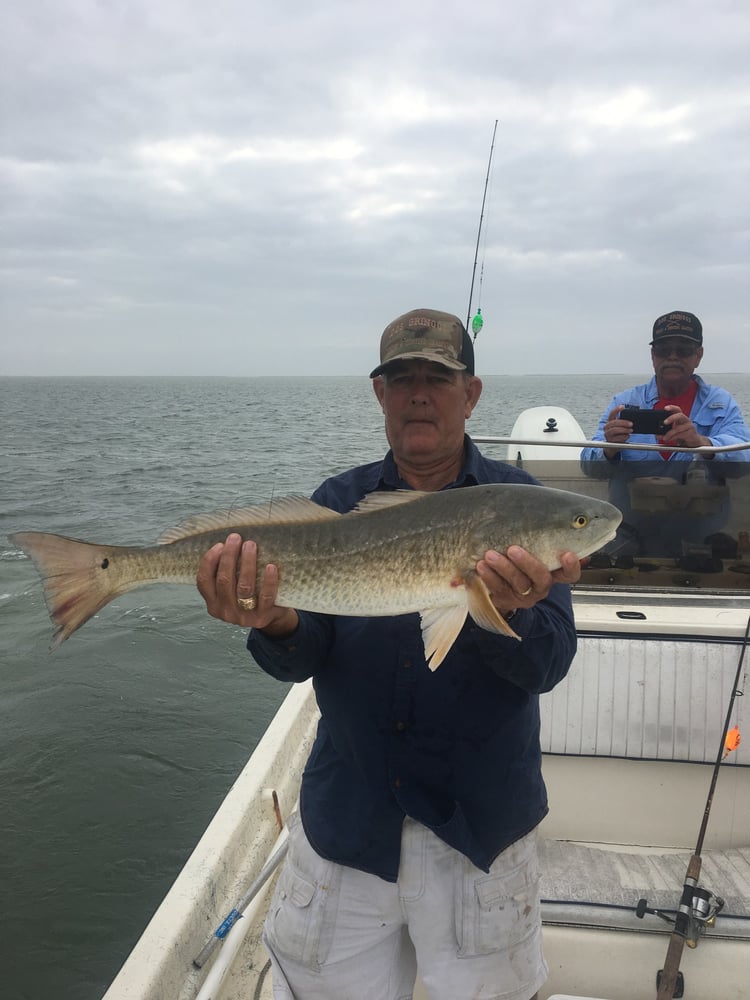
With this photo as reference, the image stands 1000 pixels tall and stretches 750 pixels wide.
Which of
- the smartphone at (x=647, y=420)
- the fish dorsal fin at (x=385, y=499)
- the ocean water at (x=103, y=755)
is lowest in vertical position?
the ocean water at (x=103, y=755)

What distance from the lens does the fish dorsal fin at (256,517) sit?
9.91 ft

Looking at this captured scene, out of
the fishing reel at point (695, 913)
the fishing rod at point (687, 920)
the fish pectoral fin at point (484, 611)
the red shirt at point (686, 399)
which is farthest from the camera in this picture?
the red shirt at point (686, 399)

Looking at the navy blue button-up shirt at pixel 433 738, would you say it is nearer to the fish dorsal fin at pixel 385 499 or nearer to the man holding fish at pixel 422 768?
the man holding fish at pixel 422 768

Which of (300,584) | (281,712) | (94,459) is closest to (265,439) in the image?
(94,459)

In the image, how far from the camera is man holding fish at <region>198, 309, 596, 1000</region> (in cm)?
262

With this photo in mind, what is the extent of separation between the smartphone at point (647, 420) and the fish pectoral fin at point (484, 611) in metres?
3.11

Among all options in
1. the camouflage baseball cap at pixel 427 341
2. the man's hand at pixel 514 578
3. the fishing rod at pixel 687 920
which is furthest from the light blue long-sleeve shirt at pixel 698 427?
the man's hand at pixel 514 578

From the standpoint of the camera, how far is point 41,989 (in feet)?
16.9

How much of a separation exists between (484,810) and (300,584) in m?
1.10

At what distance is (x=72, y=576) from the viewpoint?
2930mm

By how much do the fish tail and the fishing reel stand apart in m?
2.94

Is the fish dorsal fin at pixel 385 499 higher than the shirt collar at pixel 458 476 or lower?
lower

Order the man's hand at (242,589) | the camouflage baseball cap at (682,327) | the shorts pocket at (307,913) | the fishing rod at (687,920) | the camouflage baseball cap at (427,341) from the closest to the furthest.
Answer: the shorts pocket at (307,913), the man's hand at (242,589), the camouflage baseball cap at (427,341), the fishing rod at (687,920), the camouflage baseball cap at (682,327)

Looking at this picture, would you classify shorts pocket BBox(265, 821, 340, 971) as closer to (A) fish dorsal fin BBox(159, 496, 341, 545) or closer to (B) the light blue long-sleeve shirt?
(A) fish dorsal fin BBox(159, 496, 341, 545)
